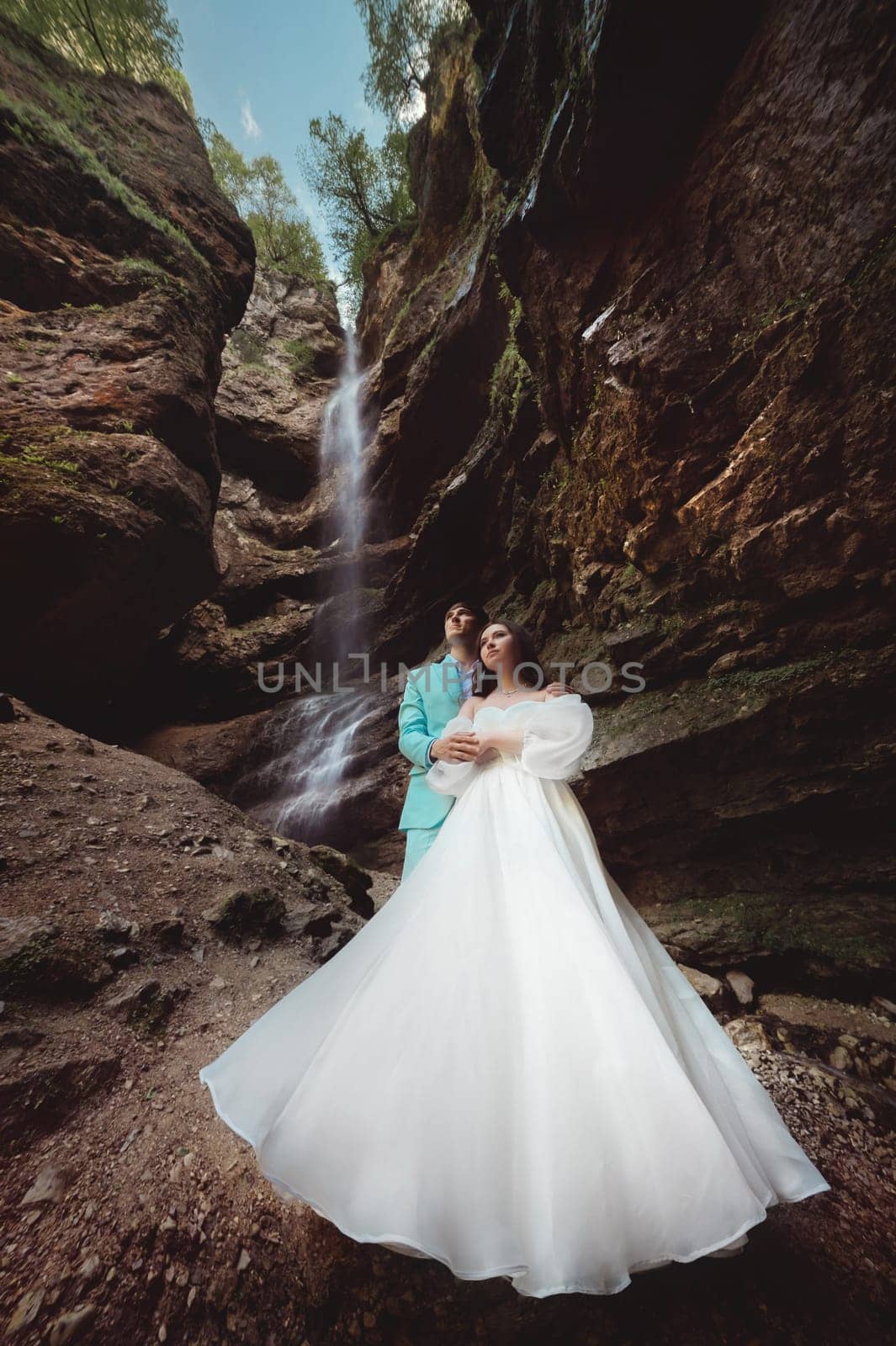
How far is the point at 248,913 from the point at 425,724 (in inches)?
72.9

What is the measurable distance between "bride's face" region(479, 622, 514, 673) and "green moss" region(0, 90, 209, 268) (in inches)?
376

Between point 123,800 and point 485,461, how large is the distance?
769 centimetres

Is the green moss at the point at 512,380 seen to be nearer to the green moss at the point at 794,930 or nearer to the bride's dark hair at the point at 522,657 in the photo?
the bride's dark hair at the point at 522,657

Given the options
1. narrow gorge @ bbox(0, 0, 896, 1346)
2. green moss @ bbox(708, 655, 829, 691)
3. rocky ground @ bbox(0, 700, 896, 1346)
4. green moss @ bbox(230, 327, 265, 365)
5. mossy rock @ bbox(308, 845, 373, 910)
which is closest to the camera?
rocky ground @ bbox(0, 700, 896, 1346)

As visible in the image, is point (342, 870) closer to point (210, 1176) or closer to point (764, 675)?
point (210, 1176)

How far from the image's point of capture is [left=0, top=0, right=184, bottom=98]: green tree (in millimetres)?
7266

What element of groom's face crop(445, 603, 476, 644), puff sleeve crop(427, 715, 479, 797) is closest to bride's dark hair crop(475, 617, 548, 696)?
groom's face crop(445, 603, 476, 644)

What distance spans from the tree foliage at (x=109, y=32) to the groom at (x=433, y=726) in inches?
483

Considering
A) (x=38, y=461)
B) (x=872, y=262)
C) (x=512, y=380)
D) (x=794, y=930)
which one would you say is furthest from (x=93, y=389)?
(x=794, y=930)

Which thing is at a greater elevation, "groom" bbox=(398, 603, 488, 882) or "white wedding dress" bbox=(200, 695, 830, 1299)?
"groom" bbox=(398, 603, 488, 882)

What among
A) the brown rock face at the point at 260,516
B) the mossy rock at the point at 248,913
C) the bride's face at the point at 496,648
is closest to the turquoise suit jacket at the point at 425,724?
the bride's face at the point at 496,648

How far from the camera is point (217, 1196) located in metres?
1.52

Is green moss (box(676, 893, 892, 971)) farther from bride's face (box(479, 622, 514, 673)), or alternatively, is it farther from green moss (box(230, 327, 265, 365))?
green moss (box(230, 327, 265, 365))

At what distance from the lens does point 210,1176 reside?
62.4 inches
